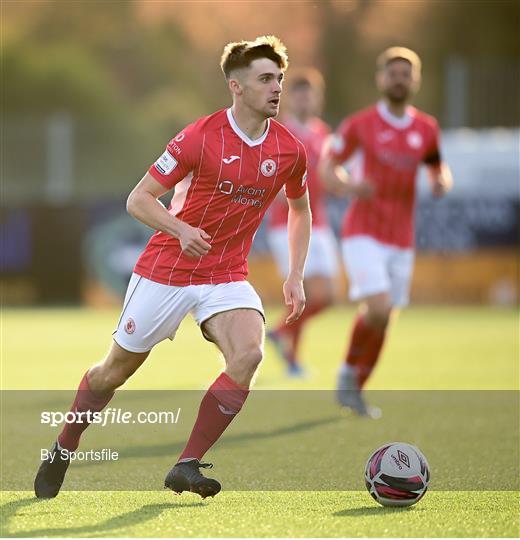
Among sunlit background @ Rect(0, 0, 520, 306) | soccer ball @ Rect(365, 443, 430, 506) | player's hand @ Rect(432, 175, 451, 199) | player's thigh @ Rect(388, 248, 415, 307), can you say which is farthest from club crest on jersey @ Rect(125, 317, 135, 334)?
sunlit background @ Rect(0, 0, 520, 306)

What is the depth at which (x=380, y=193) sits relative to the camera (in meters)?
9.36

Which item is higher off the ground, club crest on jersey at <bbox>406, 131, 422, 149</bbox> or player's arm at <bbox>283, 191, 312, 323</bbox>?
club crest on jersey at <bbox>406, 131, 422, 149</bbox>

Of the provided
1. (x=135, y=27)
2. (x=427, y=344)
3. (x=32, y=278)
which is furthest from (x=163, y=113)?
(x=427, y=344)

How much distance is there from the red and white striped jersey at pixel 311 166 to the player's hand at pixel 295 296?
18.2ft

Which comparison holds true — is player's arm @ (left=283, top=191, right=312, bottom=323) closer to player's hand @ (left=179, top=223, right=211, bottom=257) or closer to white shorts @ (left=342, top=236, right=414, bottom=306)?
player's hand @ (left=179, top=223, right=211, bottom=257)

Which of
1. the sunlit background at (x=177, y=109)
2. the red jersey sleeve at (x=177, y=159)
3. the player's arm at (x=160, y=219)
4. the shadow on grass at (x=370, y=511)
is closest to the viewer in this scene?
the shadow on grass at (x=370, y=511)

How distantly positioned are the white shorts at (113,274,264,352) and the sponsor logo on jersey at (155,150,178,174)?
533mm

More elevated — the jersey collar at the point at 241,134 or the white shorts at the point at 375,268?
the jersey collar at the point at 241,134

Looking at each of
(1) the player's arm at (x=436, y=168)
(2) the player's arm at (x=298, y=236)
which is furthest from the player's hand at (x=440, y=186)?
(2) the player's arm at (x=298, y=236)

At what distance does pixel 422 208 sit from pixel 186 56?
1222cm

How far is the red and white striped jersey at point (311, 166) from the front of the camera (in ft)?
39.1

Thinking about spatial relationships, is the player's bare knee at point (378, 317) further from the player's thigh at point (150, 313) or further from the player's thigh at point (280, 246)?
the player's thigh at point (150, 313)

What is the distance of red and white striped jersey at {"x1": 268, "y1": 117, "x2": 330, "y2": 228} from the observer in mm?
11906

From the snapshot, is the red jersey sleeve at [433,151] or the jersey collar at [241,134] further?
the red jersey sleeve at [433,151]
